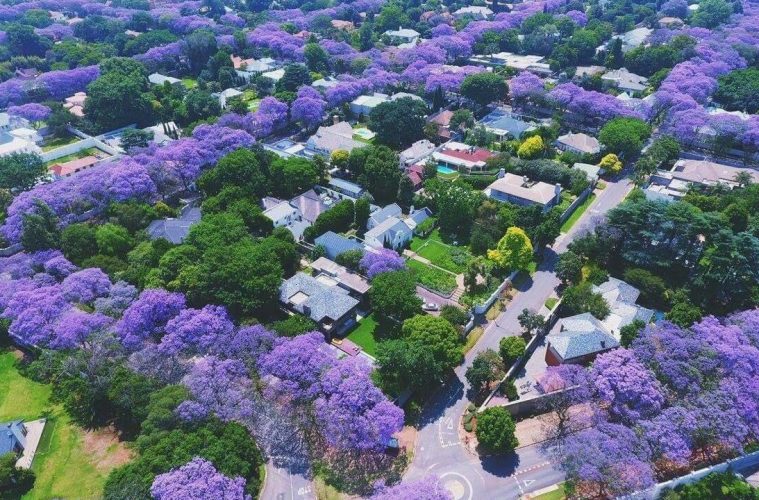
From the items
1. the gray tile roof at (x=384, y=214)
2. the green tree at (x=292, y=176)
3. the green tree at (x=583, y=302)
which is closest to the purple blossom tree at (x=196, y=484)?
the green tree at (x=583, y=302)

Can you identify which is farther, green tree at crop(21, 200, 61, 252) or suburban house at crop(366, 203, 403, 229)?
suburban house at crop(366, 203, 403, 229)

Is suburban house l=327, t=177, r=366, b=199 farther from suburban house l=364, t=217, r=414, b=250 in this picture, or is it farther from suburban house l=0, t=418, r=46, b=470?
suburban house l=0, t=418, r=46, b=470

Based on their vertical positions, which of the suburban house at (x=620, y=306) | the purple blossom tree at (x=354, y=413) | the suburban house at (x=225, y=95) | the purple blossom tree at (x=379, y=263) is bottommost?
the suburban house at (x=225, y=95)

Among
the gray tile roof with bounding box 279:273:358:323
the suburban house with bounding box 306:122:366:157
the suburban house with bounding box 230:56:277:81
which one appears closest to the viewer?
the gray tile roof with bounding box 279:273:358:323

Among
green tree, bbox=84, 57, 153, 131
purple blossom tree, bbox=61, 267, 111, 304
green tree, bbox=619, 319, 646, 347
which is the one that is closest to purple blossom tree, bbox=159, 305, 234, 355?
purple blossom tree, bbox=61, 267, 111, 304

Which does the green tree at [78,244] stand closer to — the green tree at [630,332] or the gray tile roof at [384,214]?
the gray tile roof at [384,214]

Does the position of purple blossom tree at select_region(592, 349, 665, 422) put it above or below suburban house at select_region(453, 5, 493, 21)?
above

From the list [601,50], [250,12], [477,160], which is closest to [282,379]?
[477,160]
